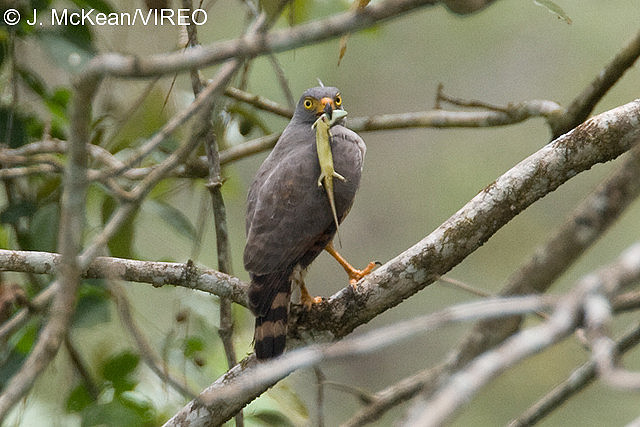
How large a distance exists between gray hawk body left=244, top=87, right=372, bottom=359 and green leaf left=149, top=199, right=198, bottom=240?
0.53m

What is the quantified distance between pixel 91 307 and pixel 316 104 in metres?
1.36

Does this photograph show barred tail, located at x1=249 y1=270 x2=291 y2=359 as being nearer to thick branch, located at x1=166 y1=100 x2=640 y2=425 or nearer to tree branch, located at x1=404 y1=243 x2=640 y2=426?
thick branch, located at x1=166 y1=100 x2=640 y2=425

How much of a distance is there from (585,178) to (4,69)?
6.05 metres

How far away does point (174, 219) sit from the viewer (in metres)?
3.76

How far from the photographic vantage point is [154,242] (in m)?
6.47

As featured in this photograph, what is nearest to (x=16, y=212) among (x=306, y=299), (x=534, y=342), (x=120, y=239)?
(x=120, y=239)

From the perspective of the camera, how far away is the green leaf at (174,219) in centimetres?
371

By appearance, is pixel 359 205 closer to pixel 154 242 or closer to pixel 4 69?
pixel 154 242

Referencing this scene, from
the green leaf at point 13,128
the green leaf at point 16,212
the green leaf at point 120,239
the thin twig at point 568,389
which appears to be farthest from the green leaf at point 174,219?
the thin twig at point 568,389

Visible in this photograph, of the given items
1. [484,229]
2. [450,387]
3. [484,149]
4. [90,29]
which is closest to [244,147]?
[90,29]

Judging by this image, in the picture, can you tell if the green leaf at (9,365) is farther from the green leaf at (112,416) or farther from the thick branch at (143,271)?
the thick branch at (143,271)

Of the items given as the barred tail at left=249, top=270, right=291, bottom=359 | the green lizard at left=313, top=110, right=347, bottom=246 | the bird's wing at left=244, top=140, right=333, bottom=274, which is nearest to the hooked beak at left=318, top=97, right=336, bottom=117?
the green lizard at left=313, top=110, right=347, bottom=246

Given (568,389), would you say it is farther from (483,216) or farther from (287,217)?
(287,217)

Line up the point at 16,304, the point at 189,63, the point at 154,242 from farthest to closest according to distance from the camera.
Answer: the point at 154,242 → the point at 16,304 → the point at 189,63
